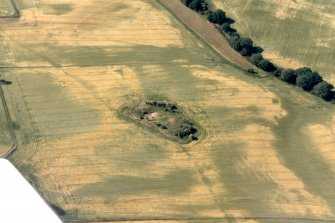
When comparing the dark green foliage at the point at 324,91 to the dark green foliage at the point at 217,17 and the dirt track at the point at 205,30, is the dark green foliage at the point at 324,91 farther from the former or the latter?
the dark green foliage at the point at 217,17

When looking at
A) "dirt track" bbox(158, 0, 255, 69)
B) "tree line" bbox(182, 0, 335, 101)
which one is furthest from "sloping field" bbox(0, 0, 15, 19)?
"tree line" bbox(182, 0, 335, 101)

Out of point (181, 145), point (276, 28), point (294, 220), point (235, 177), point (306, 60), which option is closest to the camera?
point (294, 220)

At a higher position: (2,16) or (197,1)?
(197,1)

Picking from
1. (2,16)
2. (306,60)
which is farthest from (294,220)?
(2,16)

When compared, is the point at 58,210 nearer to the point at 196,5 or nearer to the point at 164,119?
the point at 164,119

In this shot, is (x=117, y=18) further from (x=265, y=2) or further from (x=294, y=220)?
(x=294, y=220)

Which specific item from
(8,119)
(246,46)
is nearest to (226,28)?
(246,46)
